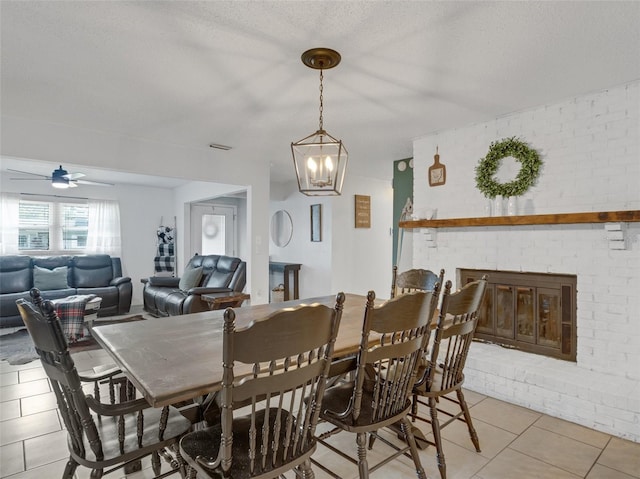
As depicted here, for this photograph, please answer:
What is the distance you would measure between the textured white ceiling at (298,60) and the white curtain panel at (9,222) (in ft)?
11.4

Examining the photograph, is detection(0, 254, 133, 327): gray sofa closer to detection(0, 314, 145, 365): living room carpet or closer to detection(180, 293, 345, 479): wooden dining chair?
detection(0, 314, 145, 365): living room carpet

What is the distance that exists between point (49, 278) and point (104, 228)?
1.43 m

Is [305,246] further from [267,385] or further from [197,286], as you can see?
[267,385]

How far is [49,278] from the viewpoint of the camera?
5.59 m

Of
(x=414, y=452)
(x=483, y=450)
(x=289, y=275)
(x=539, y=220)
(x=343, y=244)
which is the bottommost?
(x=483, y=450)

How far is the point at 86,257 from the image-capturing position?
618 cm

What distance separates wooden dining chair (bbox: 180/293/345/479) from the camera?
1122 mm

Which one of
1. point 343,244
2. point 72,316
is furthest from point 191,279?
point 343,244

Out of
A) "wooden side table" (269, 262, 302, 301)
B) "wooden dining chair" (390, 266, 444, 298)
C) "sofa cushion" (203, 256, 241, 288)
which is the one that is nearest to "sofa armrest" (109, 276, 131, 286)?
"sofa cushion" (203, 256, 241, 288)

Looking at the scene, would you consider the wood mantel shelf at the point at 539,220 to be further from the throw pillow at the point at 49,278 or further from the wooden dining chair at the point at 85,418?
the throw pillow at the point at 49,278

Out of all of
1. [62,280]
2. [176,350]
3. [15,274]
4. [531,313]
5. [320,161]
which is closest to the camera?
[176,350]

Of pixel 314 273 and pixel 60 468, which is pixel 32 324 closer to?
pixel 60 468

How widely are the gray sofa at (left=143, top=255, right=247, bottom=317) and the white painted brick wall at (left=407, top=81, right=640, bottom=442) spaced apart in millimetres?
3282

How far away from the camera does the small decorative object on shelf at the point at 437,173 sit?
12.5 ft
